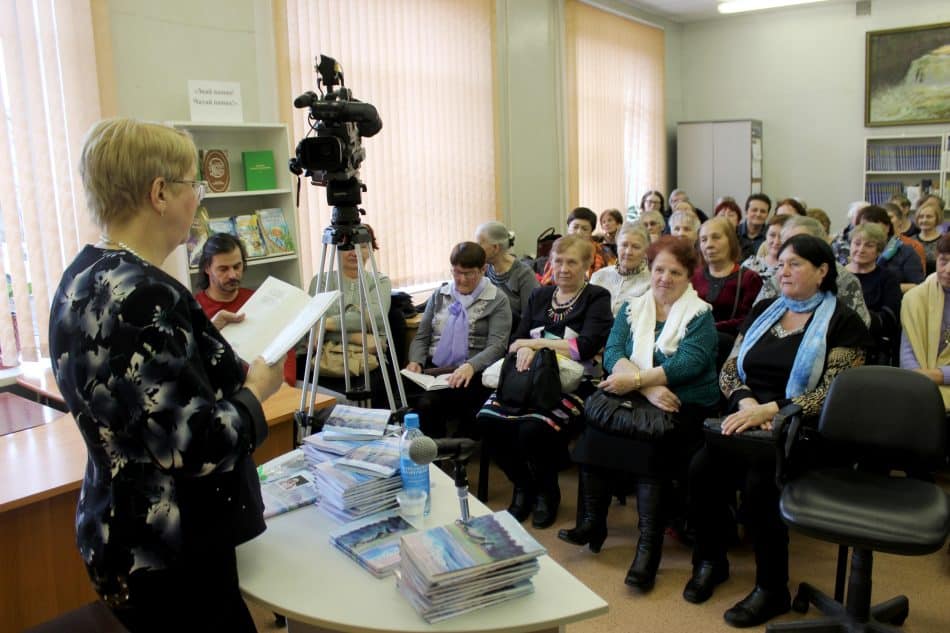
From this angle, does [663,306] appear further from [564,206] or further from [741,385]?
[564,206]

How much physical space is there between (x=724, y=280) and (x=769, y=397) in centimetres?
104

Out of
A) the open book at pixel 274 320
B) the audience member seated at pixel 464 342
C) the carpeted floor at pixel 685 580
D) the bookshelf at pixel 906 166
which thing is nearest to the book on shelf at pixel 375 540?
the open book at pixel 274 320

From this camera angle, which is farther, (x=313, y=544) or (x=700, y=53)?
(x=700, y=53)

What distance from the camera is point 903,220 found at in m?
6.16

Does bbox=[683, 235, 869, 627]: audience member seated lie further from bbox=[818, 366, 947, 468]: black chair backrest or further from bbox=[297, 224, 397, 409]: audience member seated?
bbox=[297, 224, 397, 409]: audience member seated

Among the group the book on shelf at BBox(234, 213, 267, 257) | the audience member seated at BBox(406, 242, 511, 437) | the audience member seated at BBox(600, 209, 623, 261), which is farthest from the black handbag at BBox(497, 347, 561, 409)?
the audience member seated at BBox(600, 209, 623, 261)

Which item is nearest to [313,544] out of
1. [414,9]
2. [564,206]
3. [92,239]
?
[92,239]

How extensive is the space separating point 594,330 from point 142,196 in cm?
239

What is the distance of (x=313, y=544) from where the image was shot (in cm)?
160

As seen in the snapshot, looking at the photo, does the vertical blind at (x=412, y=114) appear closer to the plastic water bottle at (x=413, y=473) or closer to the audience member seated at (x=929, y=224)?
the plastic water bottle at (x=413, y=473)

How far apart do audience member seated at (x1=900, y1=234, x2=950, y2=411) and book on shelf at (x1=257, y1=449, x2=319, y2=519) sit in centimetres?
250

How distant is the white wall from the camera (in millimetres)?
7945

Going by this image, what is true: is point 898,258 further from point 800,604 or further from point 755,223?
point 800,604

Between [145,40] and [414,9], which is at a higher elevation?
[414,9]
